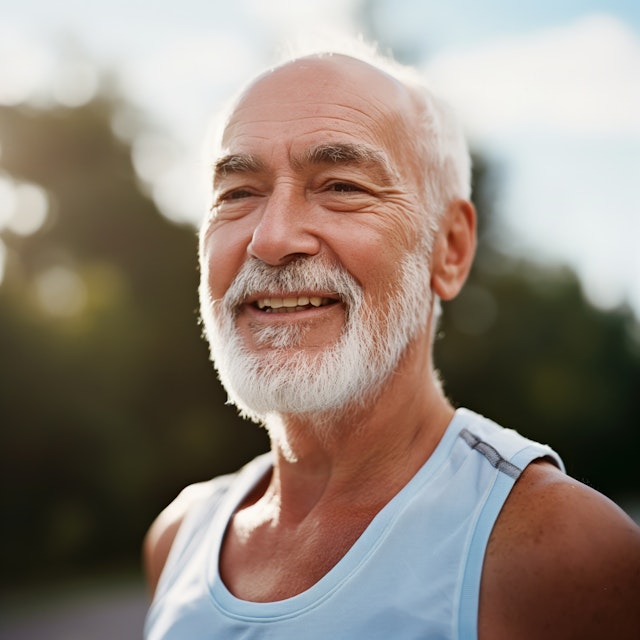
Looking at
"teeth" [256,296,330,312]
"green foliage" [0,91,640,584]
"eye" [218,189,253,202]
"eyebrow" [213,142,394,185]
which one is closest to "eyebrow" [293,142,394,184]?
"eyebrow" [213,142,394,185]

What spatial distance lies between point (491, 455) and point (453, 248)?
0.89 metres

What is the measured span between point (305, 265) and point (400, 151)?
551mm

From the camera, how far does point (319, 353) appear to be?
2.35m

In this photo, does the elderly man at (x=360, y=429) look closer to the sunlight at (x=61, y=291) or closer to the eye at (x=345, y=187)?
the eye at (x=345, y=187)

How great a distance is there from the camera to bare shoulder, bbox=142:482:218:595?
298 centimetres

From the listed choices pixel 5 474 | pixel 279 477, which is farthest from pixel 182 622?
pixel 5 474

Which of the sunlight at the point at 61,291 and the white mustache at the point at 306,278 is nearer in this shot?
the white mustache at the point at 306,278

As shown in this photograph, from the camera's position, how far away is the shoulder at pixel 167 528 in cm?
298

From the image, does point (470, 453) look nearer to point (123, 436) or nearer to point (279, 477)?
point (279, 477)

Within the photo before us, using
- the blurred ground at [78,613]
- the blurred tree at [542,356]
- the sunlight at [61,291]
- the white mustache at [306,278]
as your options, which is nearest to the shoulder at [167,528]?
the white mustache at [306,278]

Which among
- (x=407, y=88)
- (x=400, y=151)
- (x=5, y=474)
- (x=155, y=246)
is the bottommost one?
(x=5, y=474)

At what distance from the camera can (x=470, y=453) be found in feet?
7.32

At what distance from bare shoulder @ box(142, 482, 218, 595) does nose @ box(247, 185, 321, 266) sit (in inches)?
46.1

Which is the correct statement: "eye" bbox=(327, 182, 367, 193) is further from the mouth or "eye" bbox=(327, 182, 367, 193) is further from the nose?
the mouth
